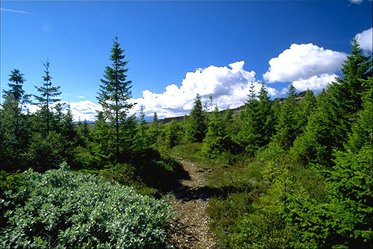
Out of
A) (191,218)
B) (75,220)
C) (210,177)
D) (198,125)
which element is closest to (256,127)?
(210,177)

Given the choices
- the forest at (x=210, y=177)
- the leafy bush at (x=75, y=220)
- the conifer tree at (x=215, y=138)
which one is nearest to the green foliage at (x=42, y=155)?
the forest at (x=210, y=177)

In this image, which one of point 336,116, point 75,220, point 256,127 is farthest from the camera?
point 256,127

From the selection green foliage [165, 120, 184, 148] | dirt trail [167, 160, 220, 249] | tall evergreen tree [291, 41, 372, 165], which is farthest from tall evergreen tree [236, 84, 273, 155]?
green foliage [165, 120, 184, 148]

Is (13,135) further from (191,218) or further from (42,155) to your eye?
(191,218)

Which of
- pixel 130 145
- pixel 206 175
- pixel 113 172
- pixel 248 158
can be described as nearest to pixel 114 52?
pixel 130 145

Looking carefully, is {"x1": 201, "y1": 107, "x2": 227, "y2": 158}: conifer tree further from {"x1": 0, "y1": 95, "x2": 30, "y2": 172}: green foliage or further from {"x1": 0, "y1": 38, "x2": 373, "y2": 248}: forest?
{"x1": 0, "y1": 95, "x2": 30, "y2": 172}: green foliage

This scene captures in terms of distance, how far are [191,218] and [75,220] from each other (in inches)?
313

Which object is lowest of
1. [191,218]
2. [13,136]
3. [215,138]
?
[191,218]

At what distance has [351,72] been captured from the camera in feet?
74.7

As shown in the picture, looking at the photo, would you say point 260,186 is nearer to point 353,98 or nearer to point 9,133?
point 353,98

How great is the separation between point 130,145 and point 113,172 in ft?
14.0

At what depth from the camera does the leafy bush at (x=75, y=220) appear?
814 centimetres

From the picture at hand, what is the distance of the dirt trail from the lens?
12330mm

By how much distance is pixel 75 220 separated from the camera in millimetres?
8836
